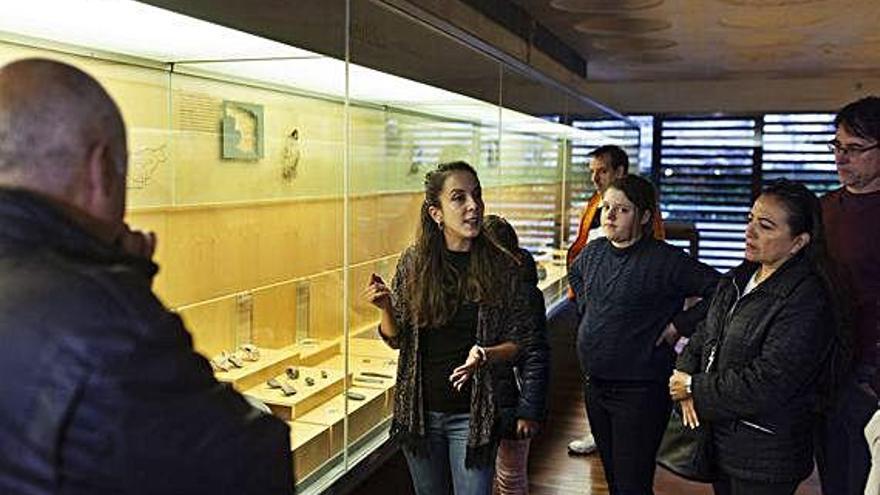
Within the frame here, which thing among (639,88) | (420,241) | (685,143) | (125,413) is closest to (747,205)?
(685,143)

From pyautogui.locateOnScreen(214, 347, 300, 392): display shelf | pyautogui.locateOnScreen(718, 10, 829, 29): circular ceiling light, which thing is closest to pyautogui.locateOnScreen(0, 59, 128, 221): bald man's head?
pyautogui.locateOnScreen(214, 347, 300, 392): display shelf

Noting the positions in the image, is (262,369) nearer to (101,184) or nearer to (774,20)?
(101,184)

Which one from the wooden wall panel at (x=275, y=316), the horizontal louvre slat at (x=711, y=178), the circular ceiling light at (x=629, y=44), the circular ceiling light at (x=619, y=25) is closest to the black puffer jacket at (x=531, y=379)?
the wooden wall panel at (x=275, y=316)

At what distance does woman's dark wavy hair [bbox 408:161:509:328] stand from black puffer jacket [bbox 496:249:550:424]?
0.13m

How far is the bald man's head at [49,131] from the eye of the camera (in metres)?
0.87

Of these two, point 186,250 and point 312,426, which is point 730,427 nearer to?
point 312,426

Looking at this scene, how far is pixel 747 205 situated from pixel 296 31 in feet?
28.5

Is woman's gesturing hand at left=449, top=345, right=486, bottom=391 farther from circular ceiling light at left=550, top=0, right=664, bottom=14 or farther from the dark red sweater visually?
circular ceiling light at left=550, top=0, right=664, bottom=14

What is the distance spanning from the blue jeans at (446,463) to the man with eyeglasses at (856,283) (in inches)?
40.3

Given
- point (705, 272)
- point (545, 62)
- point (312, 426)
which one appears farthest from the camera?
point (545, 62)

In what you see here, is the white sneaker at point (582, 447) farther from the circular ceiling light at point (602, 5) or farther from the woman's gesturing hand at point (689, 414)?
the circular ceiling light at point (602, 5)

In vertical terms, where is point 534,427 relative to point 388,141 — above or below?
below

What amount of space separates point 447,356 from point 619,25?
4.00 m

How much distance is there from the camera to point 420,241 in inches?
95.6
